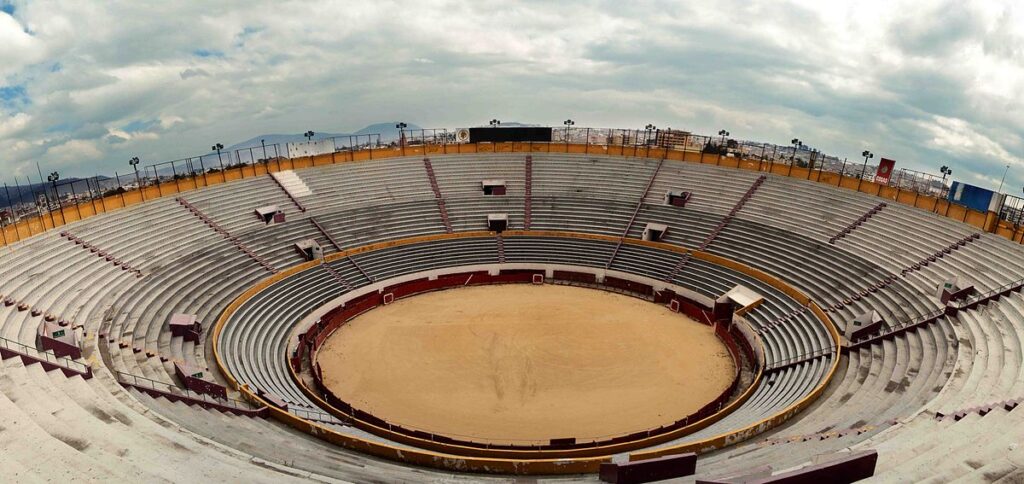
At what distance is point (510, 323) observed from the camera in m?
32.6

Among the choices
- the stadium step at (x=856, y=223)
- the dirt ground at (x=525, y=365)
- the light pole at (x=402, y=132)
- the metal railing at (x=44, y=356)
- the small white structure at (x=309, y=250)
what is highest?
the light pole at (x=402, y=132)

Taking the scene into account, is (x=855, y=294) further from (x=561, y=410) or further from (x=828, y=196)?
(x=561, y=410)

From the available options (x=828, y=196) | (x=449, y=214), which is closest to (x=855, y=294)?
(x=828, y=196)

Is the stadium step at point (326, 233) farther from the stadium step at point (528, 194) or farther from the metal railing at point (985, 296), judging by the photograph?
the metal railing at point (985, 296)

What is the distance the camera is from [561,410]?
24.1m

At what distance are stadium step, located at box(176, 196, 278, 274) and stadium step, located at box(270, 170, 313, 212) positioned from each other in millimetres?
6021

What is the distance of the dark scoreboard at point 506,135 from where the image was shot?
1957 inches

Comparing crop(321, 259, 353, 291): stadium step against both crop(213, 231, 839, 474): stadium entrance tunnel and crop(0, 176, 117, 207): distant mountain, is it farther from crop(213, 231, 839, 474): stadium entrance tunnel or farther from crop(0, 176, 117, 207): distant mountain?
crop(0, 176, 117, 207): distant mountain

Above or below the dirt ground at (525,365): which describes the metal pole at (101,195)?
above

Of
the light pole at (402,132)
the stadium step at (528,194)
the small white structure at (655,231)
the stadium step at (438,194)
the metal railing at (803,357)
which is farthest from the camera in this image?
the light pole at (402,132)

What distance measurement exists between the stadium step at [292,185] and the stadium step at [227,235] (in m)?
6.02

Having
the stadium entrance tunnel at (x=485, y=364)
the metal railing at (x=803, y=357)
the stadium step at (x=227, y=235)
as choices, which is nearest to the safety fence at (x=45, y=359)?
the stadium entrance tunnel at (x=485, y=364)

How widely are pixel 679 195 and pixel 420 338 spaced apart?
23.8 meters

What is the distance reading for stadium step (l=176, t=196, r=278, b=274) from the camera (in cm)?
3472
